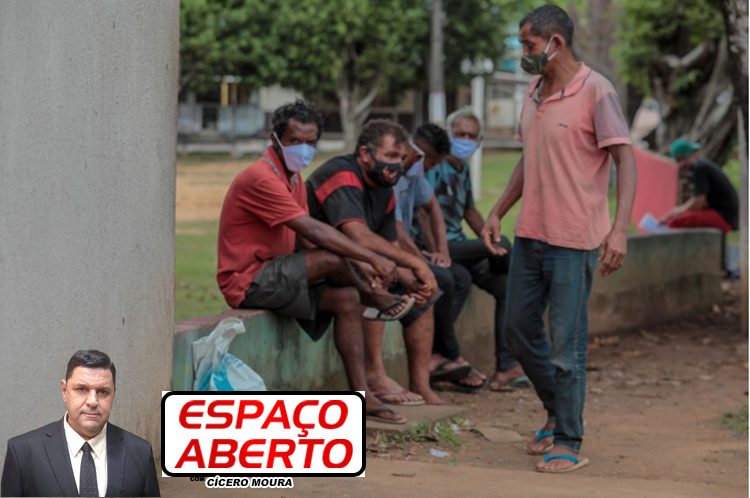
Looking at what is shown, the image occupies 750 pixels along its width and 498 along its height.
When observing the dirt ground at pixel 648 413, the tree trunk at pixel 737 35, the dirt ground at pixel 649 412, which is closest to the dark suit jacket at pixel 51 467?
the dirt ground at pixel 648 413

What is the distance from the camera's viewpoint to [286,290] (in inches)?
221

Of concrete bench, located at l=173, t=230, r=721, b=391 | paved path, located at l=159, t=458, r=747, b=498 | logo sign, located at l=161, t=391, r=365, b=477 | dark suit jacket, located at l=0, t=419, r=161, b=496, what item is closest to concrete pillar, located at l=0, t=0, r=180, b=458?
logo sign, located at l=161, t=391, r=365, b=477

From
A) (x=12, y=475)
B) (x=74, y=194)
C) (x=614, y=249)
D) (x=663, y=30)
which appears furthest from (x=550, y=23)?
(x=663, y=30)

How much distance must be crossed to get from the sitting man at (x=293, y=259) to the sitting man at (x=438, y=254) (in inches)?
48.2

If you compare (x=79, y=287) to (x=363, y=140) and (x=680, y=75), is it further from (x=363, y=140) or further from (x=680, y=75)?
(x=680, y=75)

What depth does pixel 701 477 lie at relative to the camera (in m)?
5.39

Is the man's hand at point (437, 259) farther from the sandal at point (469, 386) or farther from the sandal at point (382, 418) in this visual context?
the sandal at point (382, 418)

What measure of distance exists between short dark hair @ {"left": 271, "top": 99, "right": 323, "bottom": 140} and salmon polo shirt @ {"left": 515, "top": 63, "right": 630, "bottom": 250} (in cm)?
131

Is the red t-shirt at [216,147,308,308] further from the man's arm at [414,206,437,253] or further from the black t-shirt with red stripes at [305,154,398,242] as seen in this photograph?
the man's arm at [414,206,437,253]

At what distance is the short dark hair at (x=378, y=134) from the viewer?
602cm

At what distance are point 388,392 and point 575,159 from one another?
1.83 m

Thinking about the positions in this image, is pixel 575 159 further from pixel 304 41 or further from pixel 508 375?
pixel 304 41

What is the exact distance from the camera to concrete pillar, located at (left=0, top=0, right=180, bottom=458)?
3.89 meters

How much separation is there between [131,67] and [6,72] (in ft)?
1.62
